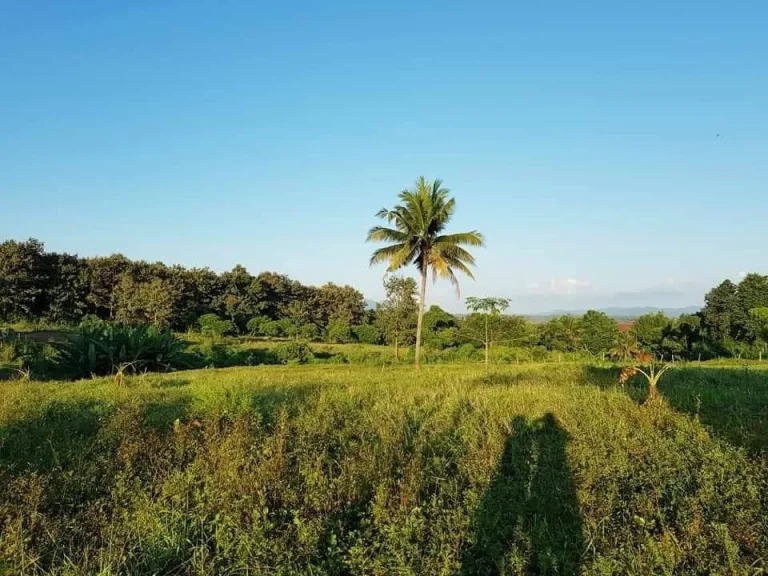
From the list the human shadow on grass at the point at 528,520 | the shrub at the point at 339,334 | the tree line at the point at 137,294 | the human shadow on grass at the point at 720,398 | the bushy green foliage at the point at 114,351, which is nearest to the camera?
the human shadow on grass at the point at 528,520

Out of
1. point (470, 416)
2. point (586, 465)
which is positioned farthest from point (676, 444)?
point (470, 416)

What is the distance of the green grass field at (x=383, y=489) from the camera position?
365 cm

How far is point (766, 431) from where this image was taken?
242 inches

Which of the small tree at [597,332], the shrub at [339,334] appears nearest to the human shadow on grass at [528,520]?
the small tree at [597,332]

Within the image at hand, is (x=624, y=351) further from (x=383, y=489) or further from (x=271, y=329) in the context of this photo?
(x=271, y=329)

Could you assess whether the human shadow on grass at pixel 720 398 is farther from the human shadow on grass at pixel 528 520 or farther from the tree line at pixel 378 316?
the tree line at pixel 378 316

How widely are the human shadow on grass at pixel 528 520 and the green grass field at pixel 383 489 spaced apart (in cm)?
2

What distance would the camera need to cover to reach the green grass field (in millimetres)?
3652

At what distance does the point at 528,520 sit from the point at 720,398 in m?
6.20

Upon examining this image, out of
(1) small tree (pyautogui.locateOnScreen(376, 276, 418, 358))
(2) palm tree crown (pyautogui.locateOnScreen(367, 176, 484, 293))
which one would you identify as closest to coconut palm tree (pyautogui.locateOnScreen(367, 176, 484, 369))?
(2) palm tree crown (pyautogui.locateOnScreen(367, 176, 484, 293))

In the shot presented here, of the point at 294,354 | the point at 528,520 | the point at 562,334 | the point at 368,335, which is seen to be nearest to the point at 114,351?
the point at 294,354

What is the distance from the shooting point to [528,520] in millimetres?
4246

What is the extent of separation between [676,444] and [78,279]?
38.9 meters

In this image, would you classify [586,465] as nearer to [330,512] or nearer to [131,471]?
[330,512]
